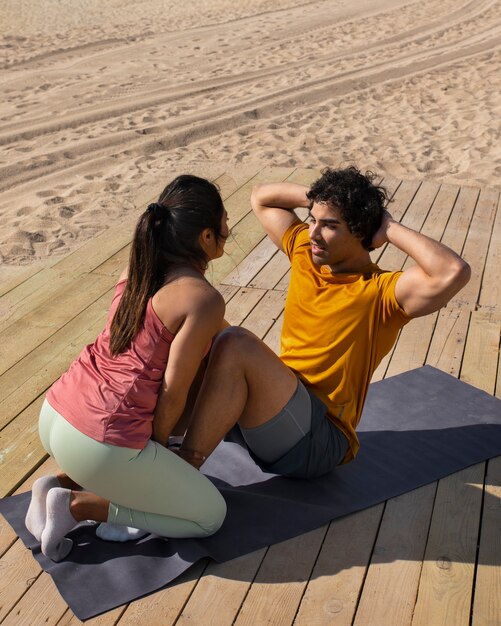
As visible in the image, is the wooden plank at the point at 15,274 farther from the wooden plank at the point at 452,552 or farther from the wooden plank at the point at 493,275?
the wooden plank at the point at 452,552

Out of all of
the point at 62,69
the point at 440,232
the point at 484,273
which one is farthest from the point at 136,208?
the point at 62,69

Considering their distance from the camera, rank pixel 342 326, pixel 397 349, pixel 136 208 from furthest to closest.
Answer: pixel 136 208, pixel 397 349, pixel 342 326

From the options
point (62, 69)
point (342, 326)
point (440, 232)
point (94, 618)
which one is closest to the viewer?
point (94, 618)

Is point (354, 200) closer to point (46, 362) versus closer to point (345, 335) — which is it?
point (345, 335)

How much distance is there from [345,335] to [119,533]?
2.77ft

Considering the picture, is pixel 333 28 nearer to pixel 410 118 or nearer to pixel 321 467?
pixel 410 118

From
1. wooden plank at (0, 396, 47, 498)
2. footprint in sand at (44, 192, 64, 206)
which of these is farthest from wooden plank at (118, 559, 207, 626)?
footprint in sand at (44, 192, 64, 206)

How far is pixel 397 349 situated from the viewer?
141 inches

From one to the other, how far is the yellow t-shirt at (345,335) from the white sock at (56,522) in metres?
0.78

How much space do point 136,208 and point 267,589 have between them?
363 cm

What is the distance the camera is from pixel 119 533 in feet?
7.98

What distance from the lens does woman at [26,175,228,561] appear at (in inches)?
88.0

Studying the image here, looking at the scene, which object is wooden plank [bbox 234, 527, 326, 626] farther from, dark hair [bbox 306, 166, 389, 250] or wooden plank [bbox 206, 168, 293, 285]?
wooden plank [bbox 206, 168, 293, 285]

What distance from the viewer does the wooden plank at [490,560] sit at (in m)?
2.19
